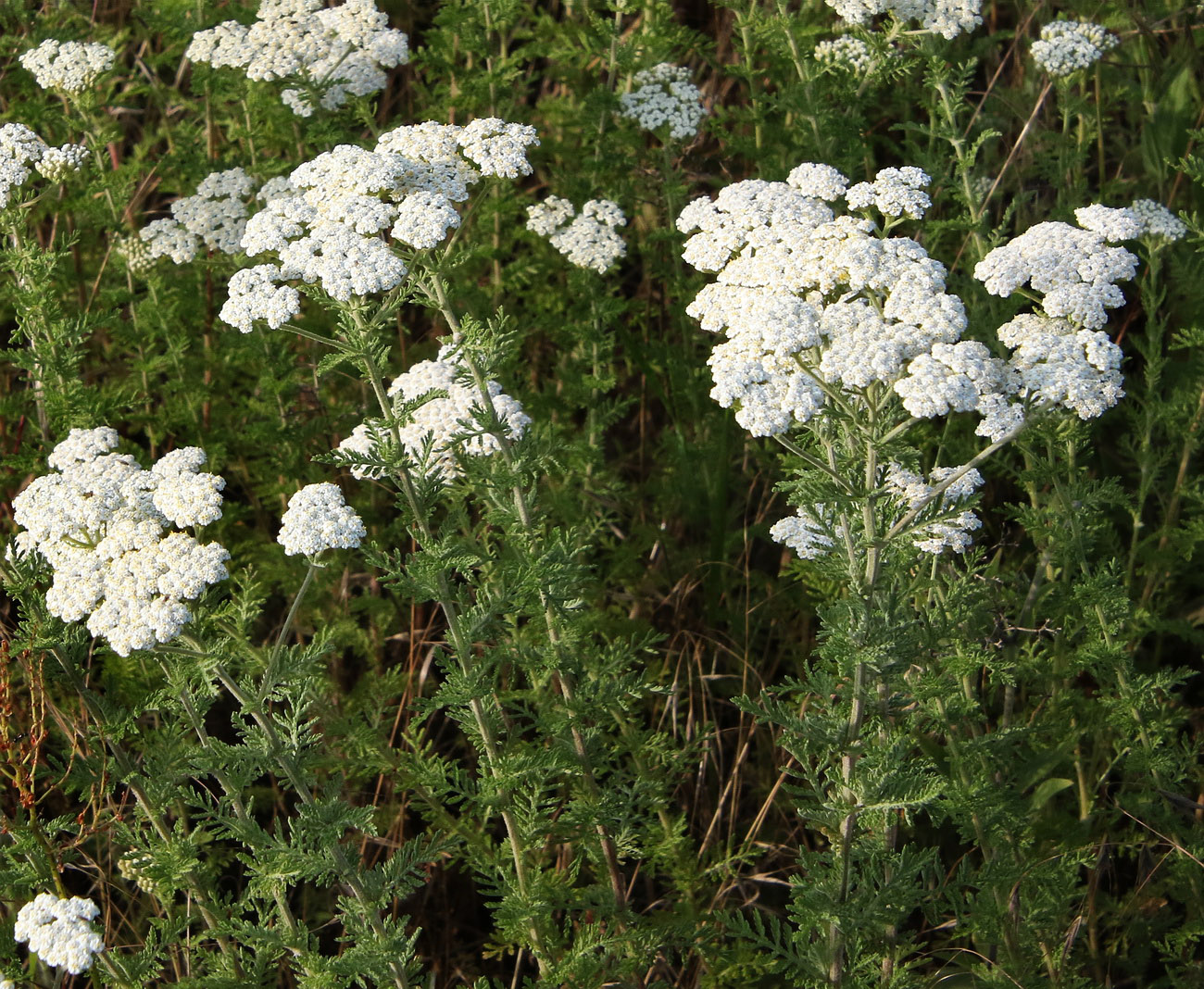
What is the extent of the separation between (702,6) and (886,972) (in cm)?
596

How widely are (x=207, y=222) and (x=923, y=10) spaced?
3216 millimetres

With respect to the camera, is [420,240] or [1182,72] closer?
[420,240]

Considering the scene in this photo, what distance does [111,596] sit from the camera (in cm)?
328

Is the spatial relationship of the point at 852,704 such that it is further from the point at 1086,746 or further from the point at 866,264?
the point at 1086,746

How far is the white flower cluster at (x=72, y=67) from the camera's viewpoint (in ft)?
16.8

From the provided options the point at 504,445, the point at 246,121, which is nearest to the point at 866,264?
the point at 504,445

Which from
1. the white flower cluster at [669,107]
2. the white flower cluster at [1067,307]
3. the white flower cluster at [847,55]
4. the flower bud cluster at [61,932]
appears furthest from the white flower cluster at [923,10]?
the flower bud cluster at [61,932]

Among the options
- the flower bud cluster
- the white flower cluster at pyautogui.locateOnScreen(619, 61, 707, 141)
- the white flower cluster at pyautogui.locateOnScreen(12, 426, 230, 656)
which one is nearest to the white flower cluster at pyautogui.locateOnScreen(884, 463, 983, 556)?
the white flower cluster at pyautogui.locateOnScreen(12, 426, 230, 656)

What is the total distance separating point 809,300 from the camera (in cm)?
362

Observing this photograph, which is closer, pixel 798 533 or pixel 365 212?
pixel 365 212

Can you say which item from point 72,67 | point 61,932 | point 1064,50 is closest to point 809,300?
point 1064,50

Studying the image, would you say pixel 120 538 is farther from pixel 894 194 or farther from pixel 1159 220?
pixel 1159 220

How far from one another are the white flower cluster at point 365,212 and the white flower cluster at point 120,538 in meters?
0.56

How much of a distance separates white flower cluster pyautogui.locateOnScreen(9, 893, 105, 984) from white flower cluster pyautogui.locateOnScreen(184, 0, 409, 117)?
330 centimetres
